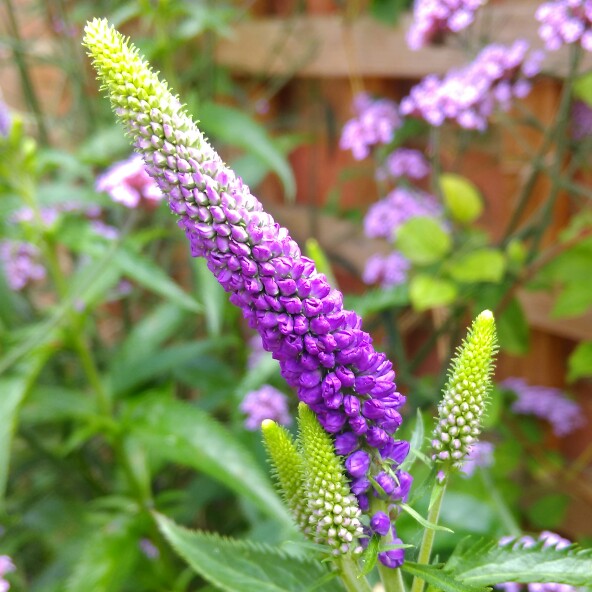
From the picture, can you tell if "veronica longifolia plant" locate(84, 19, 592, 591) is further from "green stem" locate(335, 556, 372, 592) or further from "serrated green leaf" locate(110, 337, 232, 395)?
"serrated green leaf" locate(110, 337, 232, 395)

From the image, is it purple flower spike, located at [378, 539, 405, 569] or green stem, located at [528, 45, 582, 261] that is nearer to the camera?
purple flower spike, located at [378, 539, 405, 569]

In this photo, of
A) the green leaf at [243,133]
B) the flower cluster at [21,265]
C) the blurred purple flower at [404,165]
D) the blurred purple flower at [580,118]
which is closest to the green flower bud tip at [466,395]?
the green leaf at [243,133]

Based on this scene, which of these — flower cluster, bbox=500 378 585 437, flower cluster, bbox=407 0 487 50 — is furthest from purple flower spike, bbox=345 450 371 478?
flower cluster, bbox=500 378 585 437

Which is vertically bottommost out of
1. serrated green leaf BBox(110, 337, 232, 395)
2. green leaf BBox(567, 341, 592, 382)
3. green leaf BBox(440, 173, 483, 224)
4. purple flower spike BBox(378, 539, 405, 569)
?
purple flower spike BBox(378, 539, 405, 569)

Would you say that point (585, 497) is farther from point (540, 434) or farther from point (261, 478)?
point (261, 478)

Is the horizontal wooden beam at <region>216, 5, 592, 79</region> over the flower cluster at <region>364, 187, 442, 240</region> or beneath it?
over

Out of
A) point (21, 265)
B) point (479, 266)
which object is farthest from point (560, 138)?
point (21, 265)

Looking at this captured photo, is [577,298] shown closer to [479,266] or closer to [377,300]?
[479,266]
